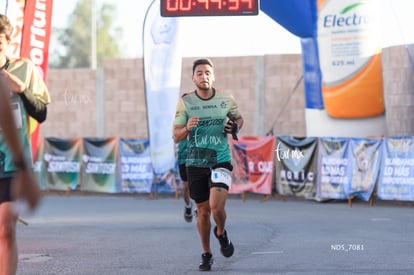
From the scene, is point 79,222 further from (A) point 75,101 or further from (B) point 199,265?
(A) point 75,101

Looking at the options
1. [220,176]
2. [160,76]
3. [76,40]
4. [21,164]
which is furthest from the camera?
[76,40]

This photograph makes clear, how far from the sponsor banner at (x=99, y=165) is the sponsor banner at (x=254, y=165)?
3.38 meters

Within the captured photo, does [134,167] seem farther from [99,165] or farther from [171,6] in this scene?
[171,6]

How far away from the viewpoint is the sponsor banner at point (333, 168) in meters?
20.0

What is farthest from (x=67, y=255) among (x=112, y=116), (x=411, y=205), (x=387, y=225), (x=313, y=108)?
(x=112, y=116)

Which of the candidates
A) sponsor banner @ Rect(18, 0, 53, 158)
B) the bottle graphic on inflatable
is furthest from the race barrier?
sponsor banner @ Rect(18, 0, 53, 158)

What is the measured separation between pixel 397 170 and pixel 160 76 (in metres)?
4.78

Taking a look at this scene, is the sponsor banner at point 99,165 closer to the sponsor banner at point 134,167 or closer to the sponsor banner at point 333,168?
the sponsor banner at point 134,167

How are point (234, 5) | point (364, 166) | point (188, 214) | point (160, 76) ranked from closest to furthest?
1. point (234, 5)
2. point (188, 214)
3. point (160, 76)
4. point (364, 166)

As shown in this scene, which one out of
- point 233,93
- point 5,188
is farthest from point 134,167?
point 5,188

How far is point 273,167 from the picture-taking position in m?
21.5

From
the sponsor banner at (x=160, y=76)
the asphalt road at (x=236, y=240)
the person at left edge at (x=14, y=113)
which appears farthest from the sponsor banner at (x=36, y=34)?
the person at left edge at (x=14, y=113)

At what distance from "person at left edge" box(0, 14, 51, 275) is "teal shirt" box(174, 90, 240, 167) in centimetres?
256

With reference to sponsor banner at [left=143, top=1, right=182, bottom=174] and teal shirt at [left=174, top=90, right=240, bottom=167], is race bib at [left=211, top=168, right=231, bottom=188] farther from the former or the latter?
sponsor banner at [left=143, top=1, right=182, bottom=174]
